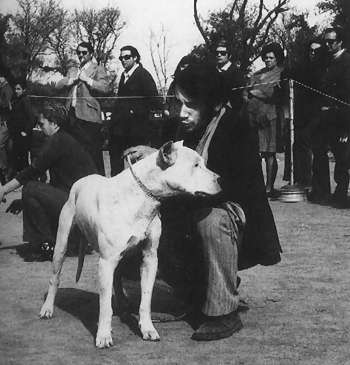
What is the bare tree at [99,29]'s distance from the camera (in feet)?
28.2

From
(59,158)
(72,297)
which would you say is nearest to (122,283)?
(72,297)

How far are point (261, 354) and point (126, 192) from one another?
1112 mm

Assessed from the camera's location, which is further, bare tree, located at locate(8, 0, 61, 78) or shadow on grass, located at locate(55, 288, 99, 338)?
bare tree, located at locate(8, 0, 61, 78)

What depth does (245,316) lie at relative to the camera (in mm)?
4426

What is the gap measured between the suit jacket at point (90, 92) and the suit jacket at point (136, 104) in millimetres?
297

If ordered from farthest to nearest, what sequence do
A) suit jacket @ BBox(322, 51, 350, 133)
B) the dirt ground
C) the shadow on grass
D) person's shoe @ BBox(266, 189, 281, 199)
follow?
person's shoe @ BBox(266, 189, 281, 199)
suit jacket @ BBox(322, 51, 350, 133)
the shadow on grass
the dirt ground

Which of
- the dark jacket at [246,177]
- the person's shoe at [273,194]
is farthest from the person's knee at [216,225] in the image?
the person's shoe at [273,194]

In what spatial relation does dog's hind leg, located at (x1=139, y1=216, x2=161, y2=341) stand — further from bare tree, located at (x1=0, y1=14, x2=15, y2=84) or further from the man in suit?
bare tree, located at (x1=0, y1=14, x2=15, y2=84)

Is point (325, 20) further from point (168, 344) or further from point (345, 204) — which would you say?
point (168, 344)

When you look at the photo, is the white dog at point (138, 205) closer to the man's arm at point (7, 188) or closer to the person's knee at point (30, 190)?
the man's arm at point (7, 188)

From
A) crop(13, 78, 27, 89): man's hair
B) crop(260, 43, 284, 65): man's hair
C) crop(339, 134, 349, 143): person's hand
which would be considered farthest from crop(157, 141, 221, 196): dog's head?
crop(13, 78, 27, 89): man's hair

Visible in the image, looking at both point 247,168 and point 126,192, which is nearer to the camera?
point 126,192

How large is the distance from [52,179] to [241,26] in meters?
8.68

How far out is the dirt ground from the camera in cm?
364
